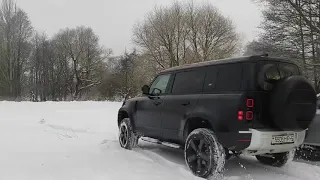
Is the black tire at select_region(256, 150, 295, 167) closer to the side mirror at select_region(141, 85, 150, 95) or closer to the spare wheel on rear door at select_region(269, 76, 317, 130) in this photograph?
the spare wheel on rear door at select_region(269, 76, 317, 130)

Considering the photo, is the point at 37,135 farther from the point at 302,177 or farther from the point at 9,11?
the point at 9,11

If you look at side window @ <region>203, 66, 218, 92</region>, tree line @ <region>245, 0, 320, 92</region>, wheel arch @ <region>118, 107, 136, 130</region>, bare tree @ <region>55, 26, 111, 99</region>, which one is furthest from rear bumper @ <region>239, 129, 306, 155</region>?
bare tree @ <region>55, 26, 111, 99</region>

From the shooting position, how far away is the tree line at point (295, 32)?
2716 centimetres

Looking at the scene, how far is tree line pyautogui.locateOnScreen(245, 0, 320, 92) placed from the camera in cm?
2716

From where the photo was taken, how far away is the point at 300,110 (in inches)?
198

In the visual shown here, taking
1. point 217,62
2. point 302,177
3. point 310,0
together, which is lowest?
point 302,177

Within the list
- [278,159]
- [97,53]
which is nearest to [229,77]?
[278,159]

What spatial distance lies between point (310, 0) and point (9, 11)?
3878 centimetres

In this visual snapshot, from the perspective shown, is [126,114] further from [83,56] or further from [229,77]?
[83,56]

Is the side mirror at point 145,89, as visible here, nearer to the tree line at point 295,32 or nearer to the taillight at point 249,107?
the taillight at point 249,107

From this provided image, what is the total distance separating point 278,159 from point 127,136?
329 cm

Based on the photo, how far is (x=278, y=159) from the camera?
20.4ft

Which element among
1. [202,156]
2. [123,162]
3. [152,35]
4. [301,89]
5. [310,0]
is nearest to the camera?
[301,89]

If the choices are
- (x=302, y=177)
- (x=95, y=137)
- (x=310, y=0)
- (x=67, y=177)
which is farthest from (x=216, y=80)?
(x=310, y=0)
